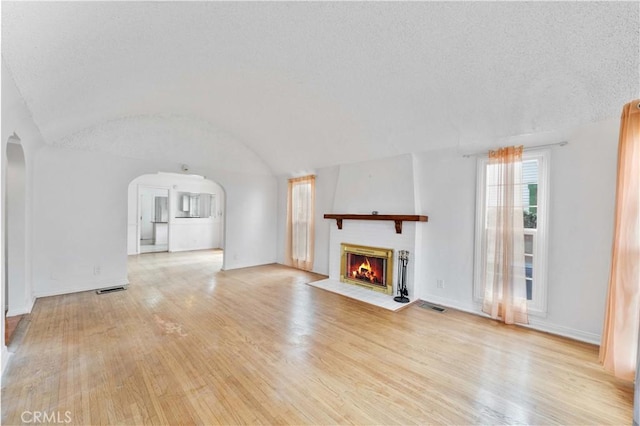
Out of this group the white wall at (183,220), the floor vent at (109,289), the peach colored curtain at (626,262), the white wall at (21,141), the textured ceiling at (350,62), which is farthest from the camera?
the white wall at (183,220)

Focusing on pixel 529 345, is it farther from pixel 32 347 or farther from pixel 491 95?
pixel 32 347

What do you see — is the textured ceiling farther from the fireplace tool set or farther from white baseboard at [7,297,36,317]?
white baseboard at [7,297,36,317]

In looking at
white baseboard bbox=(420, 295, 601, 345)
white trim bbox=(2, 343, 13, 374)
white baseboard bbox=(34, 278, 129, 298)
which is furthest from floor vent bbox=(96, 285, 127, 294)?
white baseboard bbox=(420, 295, 601, 345)

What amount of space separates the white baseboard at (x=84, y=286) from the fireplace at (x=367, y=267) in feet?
12.9

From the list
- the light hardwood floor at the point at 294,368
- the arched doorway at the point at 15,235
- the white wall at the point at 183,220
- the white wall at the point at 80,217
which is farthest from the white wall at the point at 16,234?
the white wall at the point at 183,220

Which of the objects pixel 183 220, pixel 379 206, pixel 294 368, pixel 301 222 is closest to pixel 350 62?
pixel 379 206

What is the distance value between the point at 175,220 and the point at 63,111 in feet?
20.5

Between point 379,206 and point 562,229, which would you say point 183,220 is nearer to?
point 379,206

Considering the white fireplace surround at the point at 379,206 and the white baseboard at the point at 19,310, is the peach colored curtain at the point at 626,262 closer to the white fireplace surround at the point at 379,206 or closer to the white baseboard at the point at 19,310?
the white fireplace surround at the point at 379,206

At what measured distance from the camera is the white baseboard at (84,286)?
13.1ft

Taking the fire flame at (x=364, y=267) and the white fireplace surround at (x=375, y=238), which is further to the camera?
the fire flame at (x=364, y=267)

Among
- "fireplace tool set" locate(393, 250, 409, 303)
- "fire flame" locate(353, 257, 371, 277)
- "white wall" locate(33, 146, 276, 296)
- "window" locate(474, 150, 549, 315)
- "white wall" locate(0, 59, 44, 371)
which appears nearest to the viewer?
"white wall" locate(0, 59, 44, 371)

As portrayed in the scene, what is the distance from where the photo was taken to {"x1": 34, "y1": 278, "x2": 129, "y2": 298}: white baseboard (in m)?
3.99

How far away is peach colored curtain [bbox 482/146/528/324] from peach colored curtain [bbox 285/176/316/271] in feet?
11.5
